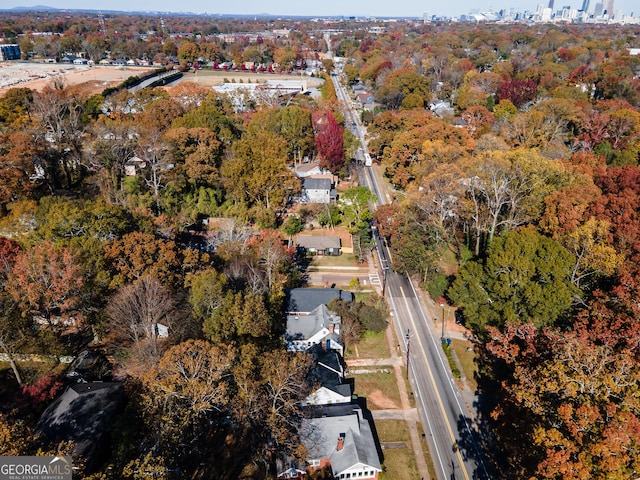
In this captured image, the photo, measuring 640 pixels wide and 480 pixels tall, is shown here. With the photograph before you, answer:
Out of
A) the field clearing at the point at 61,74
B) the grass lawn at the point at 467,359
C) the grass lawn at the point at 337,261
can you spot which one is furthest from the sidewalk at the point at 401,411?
the field clearing at the point at 61,74

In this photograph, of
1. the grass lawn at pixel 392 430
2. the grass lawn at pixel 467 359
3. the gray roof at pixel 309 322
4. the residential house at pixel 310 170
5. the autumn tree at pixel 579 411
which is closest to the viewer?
the autumn tree at pixel 579 411

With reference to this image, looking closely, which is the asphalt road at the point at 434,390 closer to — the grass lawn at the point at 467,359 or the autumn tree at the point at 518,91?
the grass lawn at the point at 467,359

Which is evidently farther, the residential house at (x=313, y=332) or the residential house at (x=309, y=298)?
the residential house at (x=309, y=298)

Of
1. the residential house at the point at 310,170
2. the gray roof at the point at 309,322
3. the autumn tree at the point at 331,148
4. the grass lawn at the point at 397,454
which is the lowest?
the grass lawn at the point at 397,454

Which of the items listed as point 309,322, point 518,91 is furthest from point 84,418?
point 518,91

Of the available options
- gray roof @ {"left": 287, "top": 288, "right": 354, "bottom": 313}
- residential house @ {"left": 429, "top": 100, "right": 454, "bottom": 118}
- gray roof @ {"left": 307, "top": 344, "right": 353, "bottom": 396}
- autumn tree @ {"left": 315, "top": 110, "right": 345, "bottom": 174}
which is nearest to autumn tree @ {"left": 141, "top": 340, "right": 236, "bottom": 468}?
gray roof @ {"left": 307, "top": 344, "right": 353, "bottom": 396}

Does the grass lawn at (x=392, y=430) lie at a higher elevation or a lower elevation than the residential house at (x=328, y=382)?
lower

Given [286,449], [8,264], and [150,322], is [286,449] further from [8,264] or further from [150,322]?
[8,264]

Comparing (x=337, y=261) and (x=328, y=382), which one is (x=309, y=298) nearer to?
(x=328, y=382)

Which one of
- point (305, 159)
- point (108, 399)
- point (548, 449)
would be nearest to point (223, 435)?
point (108, 399)
